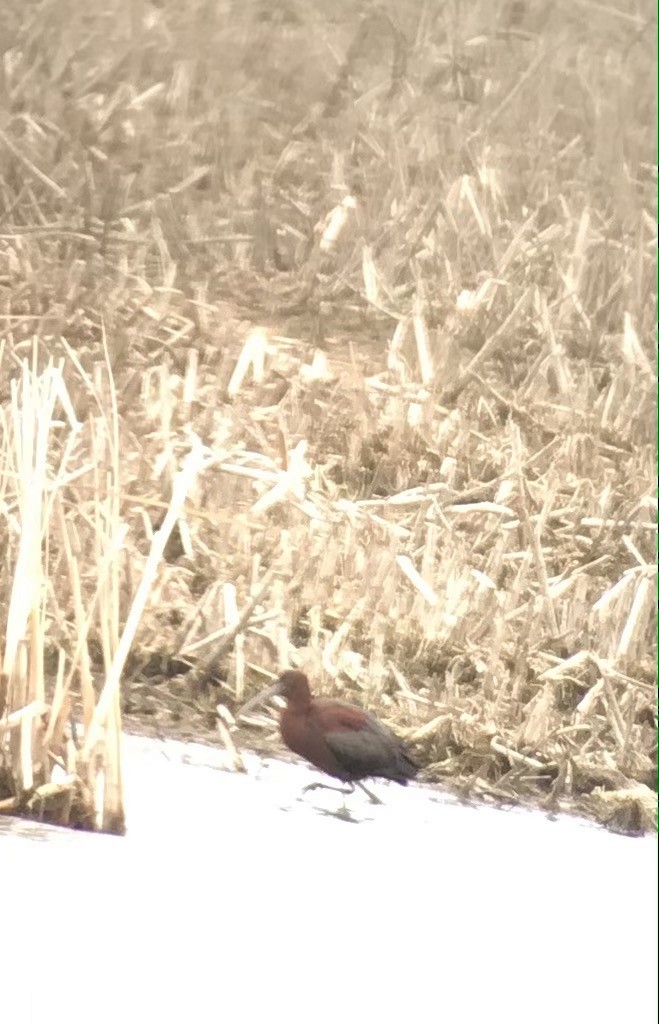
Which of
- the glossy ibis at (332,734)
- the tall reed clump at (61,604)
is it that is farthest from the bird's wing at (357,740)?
the tall reed clump at (61,604)

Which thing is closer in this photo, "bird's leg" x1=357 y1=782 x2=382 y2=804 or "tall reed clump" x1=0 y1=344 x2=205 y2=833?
"tall reed clump" x1=0 y1=344 x2=205 y2=833

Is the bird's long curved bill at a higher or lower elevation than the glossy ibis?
higher

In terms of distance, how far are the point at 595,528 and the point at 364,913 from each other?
0.52 meters

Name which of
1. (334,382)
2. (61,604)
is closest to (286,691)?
(61,604)

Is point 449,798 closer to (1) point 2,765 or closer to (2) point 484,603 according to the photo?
(2) point 484,603

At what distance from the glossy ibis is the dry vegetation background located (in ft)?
0.07

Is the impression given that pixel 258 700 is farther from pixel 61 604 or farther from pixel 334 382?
pixel 334 382

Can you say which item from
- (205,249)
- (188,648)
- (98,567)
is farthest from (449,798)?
(205,249)

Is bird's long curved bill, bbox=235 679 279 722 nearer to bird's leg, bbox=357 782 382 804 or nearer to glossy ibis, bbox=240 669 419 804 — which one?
glossy ibis, bbox=240 669 419 804

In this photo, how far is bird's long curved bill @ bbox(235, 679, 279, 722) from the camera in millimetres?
1358

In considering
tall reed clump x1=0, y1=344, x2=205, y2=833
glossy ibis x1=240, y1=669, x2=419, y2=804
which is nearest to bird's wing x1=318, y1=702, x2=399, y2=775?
glossy ibis x1=240, y1=669, x2=419, y2=804

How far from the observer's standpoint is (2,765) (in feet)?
4.14

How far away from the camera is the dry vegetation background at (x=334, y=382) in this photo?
1.34 metres

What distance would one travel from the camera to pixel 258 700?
1.36 m
